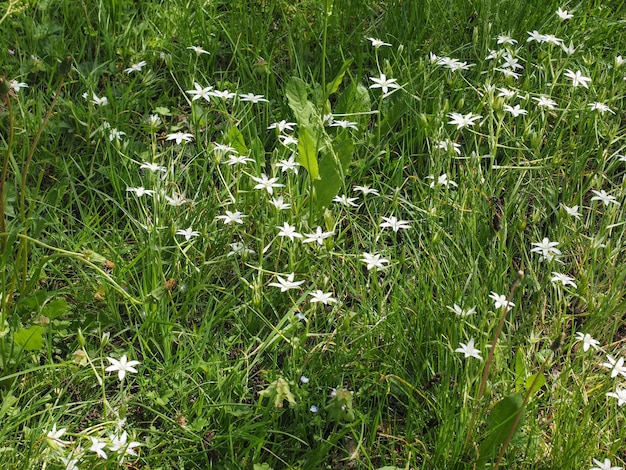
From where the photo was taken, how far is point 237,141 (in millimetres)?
2730

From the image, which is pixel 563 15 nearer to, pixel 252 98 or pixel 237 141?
pixel 252 98

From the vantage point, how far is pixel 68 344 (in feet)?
7.32

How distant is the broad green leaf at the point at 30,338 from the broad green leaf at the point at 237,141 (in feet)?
3.10

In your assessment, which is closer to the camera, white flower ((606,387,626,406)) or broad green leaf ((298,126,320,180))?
white flower ((606,387,626,406))

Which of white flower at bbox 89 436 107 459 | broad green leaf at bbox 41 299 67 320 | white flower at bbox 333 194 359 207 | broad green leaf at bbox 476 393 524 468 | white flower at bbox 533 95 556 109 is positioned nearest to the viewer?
white flower at bbox 89 436 107 459

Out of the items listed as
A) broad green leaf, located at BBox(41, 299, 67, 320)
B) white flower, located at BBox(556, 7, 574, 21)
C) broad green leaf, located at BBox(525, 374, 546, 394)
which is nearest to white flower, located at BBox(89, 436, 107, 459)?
broad green leaf, located at BBox(41, 299, 67, 320)

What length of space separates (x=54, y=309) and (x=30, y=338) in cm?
14

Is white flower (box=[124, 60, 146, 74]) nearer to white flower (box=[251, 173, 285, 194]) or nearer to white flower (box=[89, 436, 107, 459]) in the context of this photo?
white flower (box=[251, 173, 285, 194])

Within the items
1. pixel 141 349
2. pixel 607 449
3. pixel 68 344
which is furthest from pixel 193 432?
pixel 607 449

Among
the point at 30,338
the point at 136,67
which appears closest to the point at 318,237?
the point at 30,338

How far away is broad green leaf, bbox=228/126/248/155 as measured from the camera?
2.71 m

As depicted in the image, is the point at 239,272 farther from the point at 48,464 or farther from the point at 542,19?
the point at 542,19

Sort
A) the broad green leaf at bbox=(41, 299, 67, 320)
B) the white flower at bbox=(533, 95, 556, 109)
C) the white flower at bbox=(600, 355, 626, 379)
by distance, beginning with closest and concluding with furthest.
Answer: the white flower at bbox=(600, 355, 626, 379), the broad green leaf at bbox=(41, 299, 67, 320), the white flower at bbox=(533, 95, 556, 109)

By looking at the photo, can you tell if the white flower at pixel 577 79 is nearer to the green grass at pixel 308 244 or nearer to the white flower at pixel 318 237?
the green grass at pixel 308 244
